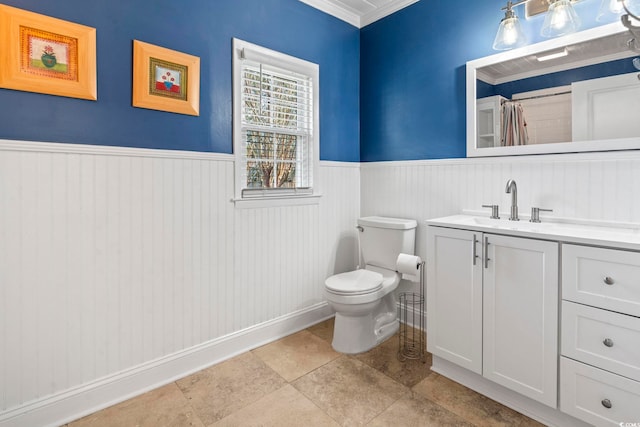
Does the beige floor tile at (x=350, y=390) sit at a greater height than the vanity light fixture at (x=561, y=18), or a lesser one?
lesser

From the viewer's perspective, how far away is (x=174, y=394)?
1856 mm

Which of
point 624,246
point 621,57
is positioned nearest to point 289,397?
point 624,246

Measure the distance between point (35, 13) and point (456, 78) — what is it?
241 centimetres

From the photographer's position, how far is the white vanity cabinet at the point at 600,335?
1342 millimetres

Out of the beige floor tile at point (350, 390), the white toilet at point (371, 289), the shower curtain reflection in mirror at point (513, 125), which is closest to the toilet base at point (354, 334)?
the white toilet at point (371, 289)

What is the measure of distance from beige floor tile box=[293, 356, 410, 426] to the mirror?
5.16 ft

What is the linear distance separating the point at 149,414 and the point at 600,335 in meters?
2.12

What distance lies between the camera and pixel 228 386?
192 cm

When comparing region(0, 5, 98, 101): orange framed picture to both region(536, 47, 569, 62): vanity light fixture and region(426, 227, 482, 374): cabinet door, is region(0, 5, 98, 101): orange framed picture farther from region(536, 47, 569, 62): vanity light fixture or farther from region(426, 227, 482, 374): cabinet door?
region(536, 47, 569, 62): vanity light fixture

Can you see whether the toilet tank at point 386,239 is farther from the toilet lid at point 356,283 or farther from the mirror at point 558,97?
the mirror at point 558,97

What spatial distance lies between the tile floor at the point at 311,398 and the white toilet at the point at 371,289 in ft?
0.52

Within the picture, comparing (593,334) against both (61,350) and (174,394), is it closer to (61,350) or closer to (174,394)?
(174,394)

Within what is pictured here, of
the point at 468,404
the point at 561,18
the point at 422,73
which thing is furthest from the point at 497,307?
the point at 422,73

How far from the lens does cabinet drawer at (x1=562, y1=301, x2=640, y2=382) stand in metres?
1.34
